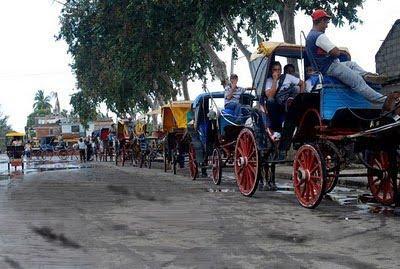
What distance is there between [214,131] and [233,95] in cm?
154

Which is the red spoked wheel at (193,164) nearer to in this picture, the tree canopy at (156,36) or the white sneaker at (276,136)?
the tree canopy at (156,36)

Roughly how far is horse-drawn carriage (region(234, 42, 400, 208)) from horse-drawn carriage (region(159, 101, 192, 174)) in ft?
25.7

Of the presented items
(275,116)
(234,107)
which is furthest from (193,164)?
(275,116)

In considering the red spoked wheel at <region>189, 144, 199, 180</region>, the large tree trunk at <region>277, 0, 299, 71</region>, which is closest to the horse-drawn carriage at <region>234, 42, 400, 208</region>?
the red spoked wheel at <region>189, 144, 199, 180</region>

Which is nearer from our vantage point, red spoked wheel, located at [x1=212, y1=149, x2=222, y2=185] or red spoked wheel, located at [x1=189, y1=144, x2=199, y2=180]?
red spoked wheel, located at [x1=212, y1=149, x2=222, y2=185]

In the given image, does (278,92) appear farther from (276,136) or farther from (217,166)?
(217,166)

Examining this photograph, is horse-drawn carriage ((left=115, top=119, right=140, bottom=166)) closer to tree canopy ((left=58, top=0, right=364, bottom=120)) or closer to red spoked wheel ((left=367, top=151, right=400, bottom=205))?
tree canopy ((left=58, top=0, right=364, bottom=120))

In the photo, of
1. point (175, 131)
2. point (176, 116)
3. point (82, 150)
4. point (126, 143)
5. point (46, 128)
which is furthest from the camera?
point (46, 128)

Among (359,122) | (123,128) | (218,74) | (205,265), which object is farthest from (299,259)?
(123,128)

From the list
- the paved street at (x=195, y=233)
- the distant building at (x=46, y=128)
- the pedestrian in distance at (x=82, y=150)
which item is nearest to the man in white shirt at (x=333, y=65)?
the paved street at (x=195, y=233)

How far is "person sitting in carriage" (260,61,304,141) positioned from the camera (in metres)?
8.57

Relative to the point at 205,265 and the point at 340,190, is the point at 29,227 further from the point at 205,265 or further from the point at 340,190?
the point at 340,190

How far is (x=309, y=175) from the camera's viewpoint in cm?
779

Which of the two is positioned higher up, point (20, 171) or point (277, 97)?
point (277, 97)
